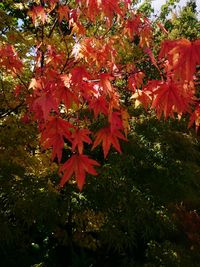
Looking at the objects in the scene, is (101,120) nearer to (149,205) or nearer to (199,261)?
(149,205)

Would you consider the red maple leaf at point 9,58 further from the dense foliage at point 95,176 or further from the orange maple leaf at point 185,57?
the orange maple leaf at point 185,57

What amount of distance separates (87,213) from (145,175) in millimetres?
1045

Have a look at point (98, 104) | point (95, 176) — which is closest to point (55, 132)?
point (98, 104)

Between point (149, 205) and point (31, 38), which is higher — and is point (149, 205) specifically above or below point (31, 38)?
below

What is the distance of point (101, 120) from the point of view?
5.28 meters

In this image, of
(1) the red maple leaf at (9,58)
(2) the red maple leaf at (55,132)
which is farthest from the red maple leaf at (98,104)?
(1) the red maple leaf at (9,58)

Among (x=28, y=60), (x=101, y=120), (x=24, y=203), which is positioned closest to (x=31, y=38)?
(x=28, y=60)

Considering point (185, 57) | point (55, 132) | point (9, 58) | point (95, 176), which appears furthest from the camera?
point (95, 176)

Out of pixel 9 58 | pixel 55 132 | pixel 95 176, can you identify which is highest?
pixel 9 58

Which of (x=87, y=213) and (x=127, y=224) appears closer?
(x=127, y=224)

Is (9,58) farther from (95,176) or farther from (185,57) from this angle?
(185,57)

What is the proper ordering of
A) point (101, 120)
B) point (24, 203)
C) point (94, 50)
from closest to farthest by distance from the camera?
point (94, 50) → point (24, 203) → point (101, 120)

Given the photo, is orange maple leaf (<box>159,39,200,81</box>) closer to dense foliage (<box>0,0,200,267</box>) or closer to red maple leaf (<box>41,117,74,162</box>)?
red maple leaf (<box>41,117,74,162</box>)

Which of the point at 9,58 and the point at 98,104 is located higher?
the point at 9,58
